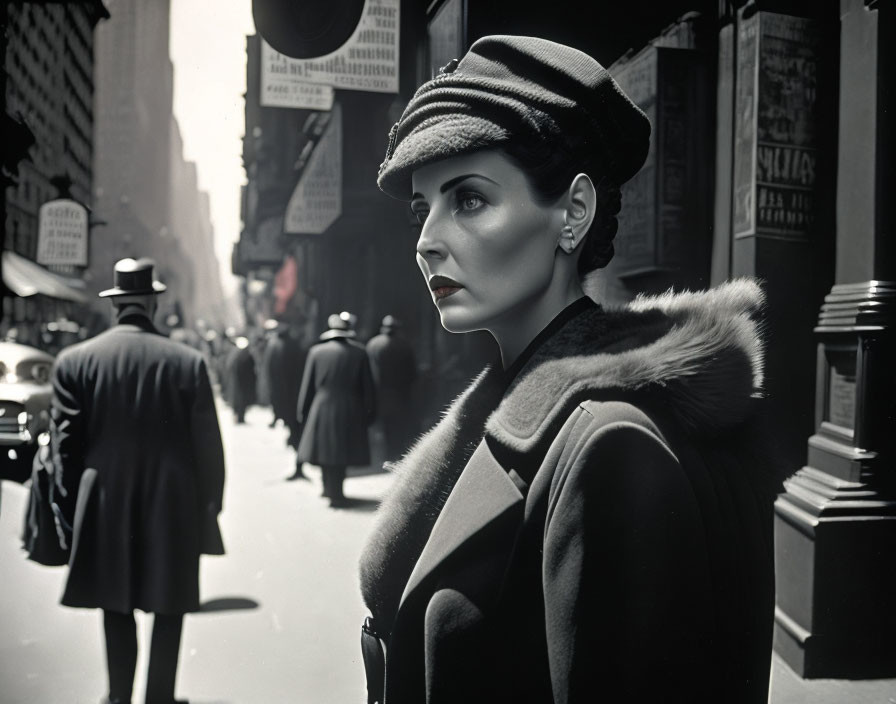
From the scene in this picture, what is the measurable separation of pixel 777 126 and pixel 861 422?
5.24 feet

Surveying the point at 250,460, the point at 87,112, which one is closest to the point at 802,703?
the point at 87,112

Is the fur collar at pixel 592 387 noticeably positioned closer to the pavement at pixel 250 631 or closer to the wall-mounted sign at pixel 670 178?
the pavement at pixel 250 631

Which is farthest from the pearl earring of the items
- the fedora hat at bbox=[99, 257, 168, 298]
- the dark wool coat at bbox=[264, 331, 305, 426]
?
the dark wool coat at bbox=[264, 331, 305, 426]

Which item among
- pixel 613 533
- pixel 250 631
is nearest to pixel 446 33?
pixel 250 631

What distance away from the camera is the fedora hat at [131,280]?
4.10 metres

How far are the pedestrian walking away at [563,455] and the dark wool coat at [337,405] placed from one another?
7779 millimetres

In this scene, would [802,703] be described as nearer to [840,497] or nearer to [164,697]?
[840,497]

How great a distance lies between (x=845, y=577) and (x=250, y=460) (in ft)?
33.3

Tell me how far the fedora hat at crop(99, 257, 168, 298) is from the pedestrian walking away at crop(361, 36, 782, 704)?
280 cm

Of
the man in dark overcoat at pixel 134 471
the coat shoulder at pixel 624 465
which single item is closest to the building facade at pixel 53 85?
the man in dark overcoat at pixel 134 471

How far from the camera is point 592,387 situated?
1280 millimetres

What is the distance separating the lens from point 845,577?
4230mm

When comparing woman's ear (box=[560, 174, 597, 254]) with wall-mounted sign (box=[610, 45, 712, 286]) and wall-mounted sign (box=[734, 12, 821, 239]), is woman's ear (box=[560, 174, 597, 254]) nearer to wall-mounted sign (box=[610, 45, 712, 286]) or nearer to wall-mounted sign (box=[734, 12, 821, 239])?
wall-mounted sign (box=[734, 12, 821, 239])

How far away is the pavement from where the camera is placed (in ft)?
14.3
